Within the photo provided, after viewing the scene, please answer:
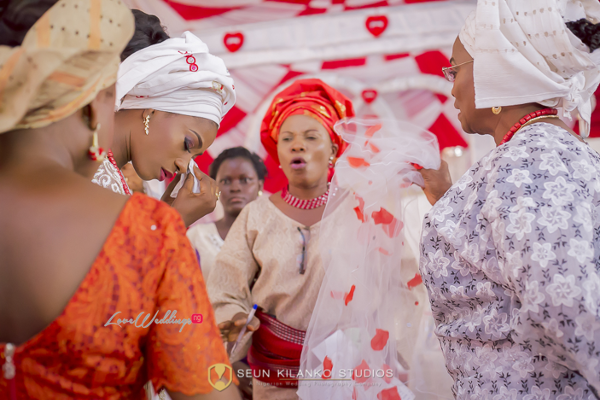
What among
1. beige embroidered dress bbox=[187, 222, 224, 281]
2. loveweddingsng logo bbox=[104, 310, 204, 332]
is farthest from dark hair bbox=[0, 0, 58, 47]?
beige embroidered dress bbox=[187, 222, 224, 281]

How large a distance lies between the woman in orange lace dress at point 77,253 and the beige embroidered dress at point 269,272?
1426mm

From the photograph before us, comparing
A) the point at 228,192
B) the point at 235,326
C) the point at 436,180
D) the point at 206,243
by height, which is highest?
the point at 436,180

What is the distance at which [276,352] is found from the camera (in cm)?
238

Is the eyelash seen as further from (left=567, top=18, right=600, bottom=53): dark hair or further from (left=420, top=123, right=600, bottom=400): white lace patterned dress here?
(left=567, top=18, right=600, bottom=53): dark hair

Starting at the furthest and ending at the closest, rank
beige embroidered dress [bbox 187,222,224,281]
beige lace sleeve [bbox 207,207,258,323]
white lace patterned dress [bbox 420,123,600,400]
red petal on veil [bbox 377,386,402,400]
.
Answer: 1. beige embroidered dress [bbox 187,222,224,281]
2. beige lace sleeve [bbox 207,207,258,323]
3. red petal on veil [bbox 377,386,402,400]
4. white lace patterned dress [bbox 420,123,600,400]

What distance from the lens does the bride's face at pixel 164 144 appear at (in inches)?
69.4

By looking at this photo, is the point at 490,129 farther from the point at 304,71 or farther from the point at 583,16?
the point at 304,71

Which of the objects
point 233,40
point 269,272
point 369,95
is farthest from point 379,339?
point 233,40

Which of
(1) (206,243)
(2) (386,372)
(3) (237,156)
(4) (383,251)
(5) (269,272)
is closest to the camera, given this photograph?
(2) (386,372)

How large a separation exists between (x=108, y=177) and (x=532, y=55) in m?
1.33

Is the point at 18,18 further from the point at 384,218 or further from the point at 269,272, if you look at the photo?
the point at 269,272

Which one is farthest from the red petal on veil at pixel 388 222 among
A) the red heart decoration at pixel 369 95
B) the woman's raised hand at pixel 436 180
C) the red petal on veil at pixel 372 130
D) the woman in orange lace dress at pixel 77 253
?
Answer: the red heart decoration at pixel 369 95

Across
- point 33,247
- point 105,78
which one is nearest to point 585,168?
point 105,78

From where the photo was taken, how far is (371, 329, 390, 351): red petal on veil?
1.99 m
